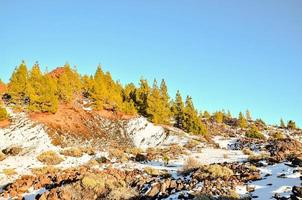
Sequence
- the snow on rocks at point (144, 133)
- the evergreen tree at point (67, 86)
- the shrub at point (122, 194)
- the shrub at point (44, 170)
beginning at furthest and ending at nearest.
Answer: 1. the evergreen tree at point (67, 86)
2. the snow on rocks at point (144, 133)
3. the shrub at point (44, 170)
4. the shrub at point (122, 194)

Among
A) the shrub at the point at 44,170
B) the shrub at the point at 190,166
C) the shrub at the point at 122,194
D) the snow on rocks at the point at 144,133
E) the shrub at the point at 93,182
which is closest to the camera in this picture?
the shrub at the point at 122,194

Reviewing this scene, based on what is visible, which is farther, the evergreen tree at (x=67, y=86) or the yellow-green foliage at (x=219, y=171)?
the evergreen tree at (x=67, y=86)

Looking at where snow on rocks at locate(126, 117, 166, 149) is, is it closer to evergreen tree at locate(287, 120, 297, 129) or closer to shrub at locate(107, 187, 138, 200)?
shrub at locate(107, 187, 138, 200)

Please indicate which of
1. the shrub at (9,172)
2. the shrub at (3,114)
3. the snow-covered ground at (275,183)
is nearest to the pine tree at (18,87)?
the shrub at (3,114)

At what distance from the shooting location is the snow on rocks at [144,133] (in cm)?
5337

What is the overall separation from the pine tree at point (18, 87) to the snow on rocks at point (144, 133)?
56.1 ft

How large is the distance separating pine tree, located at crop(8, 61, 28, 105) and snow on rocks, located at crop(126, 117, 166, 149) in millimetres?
17108

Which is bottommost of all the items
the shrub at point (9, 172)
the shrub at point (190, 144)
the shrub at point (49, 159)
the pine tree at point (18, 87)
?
the shrub at point (9, 172)

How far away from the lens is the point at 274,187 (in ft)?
61.2

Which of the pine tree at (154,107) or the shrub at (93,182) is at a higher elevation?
the pine tree at (154,107)

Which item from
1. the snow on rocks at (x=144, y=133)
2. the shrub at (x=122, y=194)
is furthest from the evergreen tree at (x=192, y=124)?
the shrub at (x=122, y=194)

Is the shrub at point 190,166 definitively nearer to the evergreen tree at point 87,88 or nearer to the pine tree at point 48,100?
the pine tree at point 48,100

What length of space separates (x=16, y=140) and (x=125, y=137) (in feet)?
56.5

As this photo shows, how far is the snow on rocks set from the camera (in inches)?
2101
